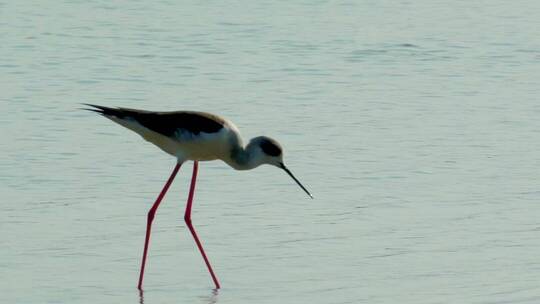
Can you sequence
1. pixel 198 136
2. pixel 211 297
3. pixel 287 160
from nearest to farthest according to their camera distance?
pixel 211 297, pixel 198 136, pixel 287 160

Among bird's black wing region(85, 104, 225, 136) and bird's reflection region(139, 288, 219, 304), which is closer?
bird's reflection region(139, 288, 219, 304)

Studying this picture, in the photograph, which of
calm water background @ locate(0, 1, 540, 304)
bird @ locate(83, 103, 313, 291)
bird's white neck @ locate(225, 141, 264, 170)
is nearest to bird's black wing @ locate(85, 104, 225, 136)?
bird @ locate(83, 103, 313, 291)

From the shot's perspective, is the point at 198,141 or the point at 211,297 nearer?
the point at 211,297

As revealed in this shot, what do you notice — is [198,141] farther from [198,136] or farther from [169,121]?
[169,121]

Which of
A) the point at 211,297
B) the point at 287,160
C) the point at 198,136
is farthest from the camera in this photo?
the point at 287,160

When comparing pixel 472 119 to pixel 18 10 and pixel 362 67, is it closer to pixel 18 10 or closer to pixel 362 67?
pixel 362 67

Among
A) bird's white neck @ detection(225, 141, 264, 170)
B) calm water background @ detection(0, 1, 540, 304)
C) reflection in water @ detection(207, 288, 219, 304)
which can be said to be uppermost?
bird's white neck @ detection(225, 141, 264, 170)

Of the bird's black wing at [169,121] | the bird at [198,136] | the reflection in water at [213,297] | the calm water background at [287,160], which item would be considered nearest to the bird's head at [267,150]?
the bird at [198,136]

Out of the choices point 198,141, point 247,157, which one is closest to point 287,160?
point 247,157

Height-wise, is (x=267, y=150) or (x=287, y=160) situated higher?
(x=267, y=150)

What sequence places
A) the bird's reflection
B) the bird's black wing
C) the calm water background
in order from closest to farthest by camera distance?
the bird's reflection < the calm water background < the bird's black wing

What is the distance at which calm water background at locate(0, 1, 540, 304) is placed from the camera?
7.90 m

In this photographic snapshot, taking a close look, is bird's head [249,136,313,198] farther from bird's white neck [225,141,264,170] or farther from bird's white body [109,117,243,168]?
bird's white body [109,117,243,168]

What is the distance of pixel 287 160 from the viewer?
35.9ft
